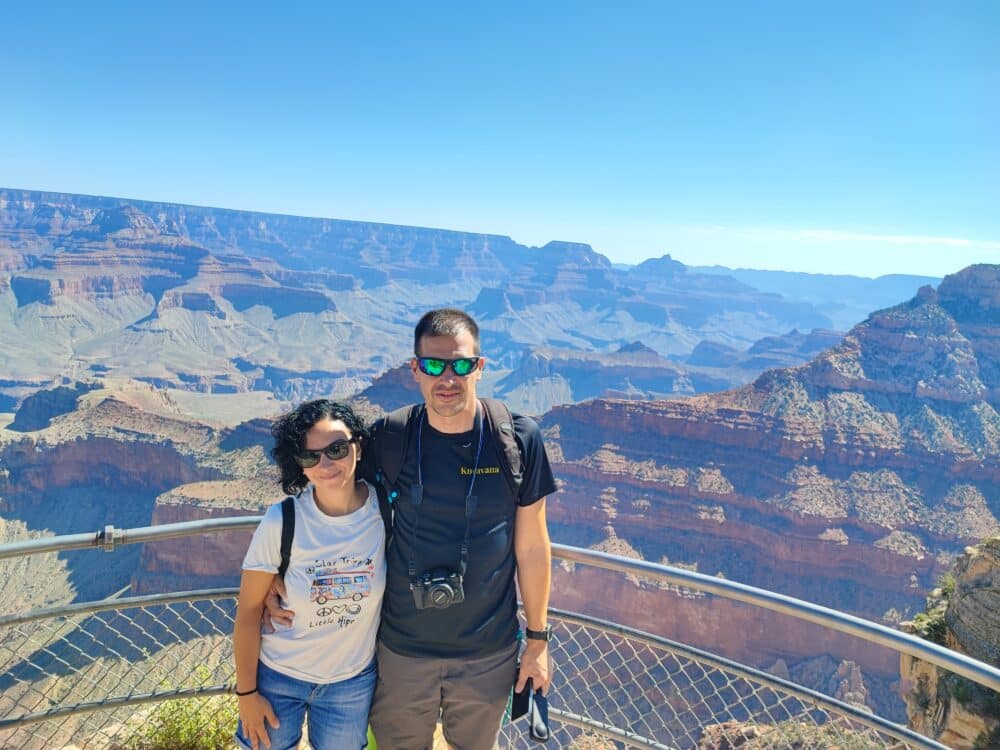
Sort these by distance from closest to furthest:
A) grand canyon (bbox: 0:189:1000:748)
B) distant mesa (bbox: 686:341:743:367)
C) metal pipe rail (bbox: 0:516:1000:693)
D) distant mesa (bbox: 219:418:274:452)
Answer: metal pipe rail (bbox: 0:516:1000:693) → grand canyon (bbox: 0:189:1000:748) → distant mesa (bbox: 219:418:274:452) → distant mesa (bbox: 686:341:743:367)

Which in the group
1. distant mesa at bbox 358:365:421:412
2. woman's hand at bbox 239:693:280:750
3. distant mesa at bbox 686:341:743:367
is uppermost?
woman's hand at bbox 239:693:280:750

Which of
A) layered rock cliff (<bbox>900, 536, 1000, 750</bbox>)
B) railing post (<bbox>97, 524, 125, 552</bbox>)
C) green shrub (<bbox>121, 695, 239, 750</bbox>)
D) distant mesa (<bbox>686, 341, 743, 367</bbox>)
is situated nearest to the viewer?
railing post (<bbox>97, 524, 125, 552</bbox>)

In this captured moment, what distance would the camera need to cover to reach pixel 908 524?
112ft

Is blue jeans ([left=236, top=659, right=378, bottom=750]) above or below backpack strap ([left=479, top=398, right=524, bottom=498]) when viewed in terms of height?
→ below

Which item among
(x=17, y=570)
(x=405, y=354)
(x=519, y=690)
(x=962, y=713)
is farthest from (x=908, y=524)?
(x=405, y=354)

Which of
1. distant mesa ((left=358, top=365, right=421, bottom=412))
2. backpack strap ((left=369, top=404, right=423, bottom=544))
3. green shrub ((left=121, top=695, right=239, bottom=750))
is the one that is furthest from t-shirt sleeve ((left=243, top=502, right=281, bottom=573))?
distant mesa ((left=358, top=365, right=421, bottom=412))

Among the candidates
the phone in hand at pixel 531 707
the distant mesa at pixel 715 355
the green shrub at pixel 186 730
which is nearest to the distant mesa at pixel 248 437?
the green shrub at pixel 186 730

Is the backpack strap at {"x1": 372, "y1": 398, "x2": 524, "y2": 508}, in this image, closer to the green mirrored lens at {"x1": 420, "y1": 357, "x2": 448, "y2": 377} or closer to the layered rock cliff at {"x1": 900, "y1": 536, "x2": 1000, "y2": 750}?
the green mirrored lens at {"x1": 420, "y1": 357, "x2": 448, "y2": 377}

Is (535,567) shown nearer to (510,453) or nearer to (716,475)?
(510,453)

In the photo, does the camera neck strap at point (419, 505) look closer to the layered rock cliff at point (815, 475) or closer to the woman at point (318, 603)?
the woman at point (318, 603)

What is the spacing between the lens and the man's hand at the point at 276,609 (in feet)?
11.3

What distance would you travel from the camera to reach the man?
135 inches

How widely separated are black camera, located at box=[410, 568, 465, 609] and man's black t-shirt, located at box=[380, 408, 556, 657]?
5 centimetres

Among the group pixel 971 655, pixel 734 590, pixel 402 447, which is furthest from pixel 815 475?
pixel 402 447
